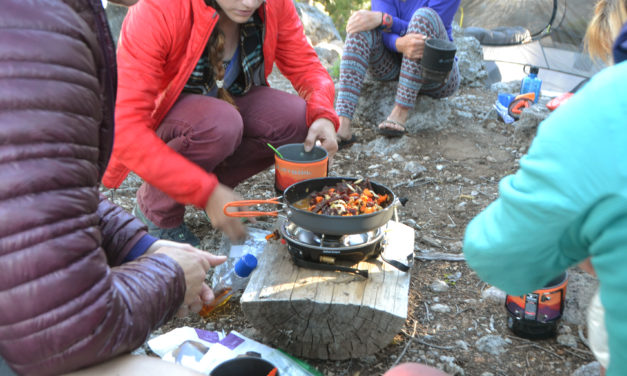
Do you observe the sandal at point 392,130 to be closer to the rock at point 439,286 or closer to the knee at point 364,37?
the knee at point 364,37

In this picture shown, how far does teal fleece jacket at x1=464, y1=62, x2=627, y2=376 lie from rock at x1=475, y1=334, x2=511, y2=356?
1.23 metres

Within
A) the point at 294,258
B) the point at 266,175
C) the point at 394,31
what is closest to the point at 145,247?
the point at 294,258

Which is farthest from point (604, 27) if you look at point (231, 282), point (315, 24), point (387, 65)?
point (315, 24)

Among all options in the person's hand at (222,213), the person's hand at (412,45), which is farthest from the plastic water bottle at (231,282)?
the person's hand at (412,45)

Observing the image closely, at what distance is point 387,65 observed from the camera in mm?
4254

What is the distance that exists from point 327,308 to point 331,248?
23cm

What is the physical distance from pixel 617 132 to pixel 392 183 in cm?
278

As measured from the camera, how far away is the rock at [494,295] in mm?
2371

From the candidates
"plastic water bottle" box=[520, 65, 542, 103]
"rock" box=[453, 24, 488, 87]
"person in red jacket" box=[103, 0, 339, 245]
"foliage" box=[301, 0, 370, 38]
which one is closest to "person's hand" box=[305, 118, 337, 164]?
"person in red jacket" box=[103, 0, 339, 245]

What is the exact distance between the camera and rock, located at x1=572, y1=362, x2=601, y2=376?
1885 mm

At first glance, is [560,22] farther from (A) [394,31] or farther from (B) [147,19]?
(B) [147,19]

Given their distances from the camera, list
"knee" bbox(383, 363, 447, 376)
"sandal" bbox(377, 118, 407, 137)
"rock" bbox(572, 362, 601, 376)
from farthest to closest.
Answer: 1. "sandal" bbox(377, 118, 407, 137)
2. "rock" bbox(572, 362, 601, 376)
3. "knee" bbox(383, 363, 447, 376)

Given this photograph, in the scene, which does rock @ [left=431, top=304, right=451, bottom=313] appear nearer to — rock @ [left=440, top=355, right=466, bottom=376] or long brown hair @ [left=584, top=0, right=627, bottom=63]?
rock @ [left=440, top=355, right=466, bottom=376]

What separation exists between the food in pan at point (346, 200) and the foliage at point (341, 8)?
7440 mm
